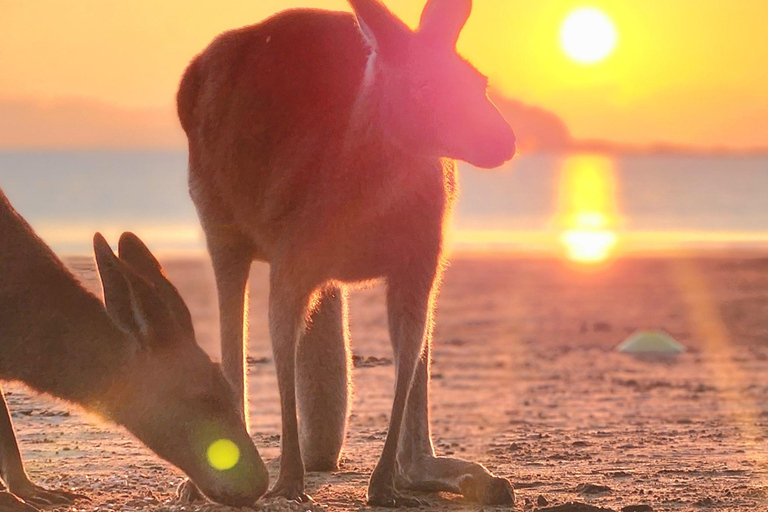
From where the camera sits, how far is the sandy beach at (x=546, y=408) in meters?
6.18

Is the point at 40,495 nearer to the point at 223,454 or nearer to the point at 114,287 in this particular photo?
the point at 223,454

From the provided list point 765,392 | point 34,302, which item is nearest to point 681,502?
point 34,302

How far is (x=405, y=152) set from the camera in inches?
219

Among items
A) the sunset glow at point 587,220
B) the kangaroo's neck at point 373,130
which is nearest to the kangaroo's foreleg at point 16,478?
the kangaroo's neck at point 373,130

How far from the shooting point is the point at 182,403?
5.04 meters

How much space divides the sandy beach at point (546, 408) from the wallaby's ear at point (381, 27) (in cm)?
153

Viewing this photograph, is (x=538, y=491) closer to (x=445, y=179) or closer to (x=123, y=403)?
(x=445, y=179)

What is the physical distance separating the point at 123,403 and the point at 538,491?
2.17m

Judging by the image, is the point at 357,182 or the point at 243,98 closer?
the point at 357,182

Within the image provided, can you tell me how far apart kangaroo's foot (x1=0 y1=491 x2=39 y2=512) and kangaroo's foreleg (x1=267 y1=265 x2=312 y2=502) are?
1015 mm

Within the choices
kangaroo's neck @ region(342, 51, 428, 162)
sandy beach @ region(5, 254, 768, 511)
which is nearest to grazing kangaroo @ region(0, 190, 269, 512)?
sandy beach @ region(5, 254, 768, 511)

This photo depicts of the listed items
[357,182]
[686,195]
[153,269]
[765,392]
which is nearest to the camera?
[153,269]

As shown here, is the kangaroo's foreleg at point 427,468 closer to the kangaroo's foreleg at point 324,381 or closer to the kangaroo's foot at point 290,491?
the kangaroo's foreleg at point 324,381

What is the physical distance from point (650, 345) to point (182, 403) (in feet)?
26.7
